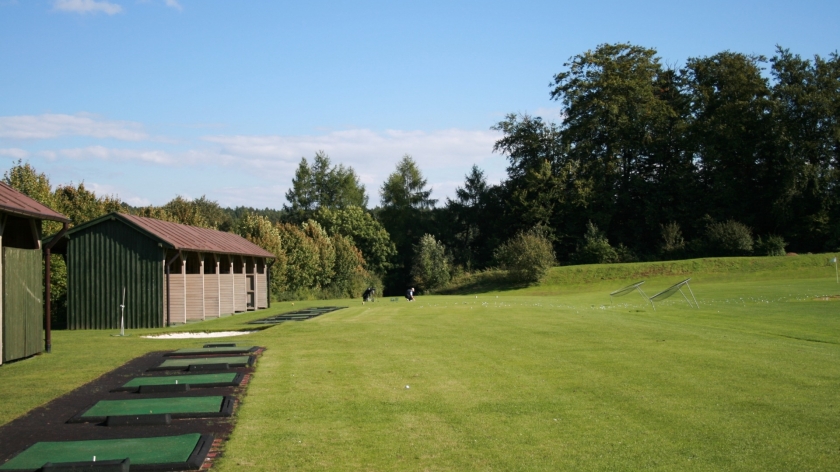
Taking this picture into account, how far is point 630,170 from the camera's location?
226ft

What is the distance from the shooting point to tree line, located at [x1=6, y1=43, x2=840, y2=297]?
183 feet

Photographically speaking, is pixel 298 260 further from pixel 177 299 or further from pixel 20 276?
pixel 20 276

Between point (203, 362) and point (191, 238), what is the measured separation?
16.4m

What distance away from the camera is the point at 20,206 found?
1380cm

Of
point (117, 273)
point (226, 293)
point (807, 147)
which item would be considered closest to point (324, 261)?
point (226, 293)

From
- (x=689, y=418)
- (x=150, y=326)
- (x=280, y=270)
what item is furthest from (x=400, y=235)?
(x=689, y=418)

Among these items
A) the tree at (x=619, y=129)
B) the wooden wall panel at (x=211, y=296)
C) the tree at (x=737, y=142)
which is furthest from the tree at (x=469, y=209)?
the wooden wall panel at (x=211, y=296)

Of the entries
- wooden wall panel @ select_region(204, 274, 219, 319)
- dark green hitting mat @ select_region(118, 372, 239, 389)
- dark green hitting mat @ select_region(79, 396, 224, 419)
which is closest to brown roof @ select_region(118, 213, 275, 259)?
wooden wall panel @ select_region(204, 274, 219, 319)

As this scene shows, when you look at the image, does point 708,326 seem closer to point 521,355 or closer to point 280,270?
point 521,355

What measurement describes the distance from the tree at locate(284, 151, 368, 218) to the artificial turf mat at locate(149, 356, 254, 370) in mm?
69853

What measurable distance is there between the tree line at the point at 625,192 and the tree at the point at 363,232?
160 mm

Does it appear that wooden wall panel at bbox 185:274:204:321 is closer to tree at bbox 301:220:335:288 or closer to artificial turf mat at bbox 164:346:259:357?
artificial turf mat at bbox 164:346:259:357

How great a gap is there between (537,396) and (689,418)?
215cm

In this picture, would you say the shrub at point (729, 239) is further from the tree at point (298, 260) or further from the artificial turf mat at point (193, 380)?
the artificial turf mat at point (193, 380)
